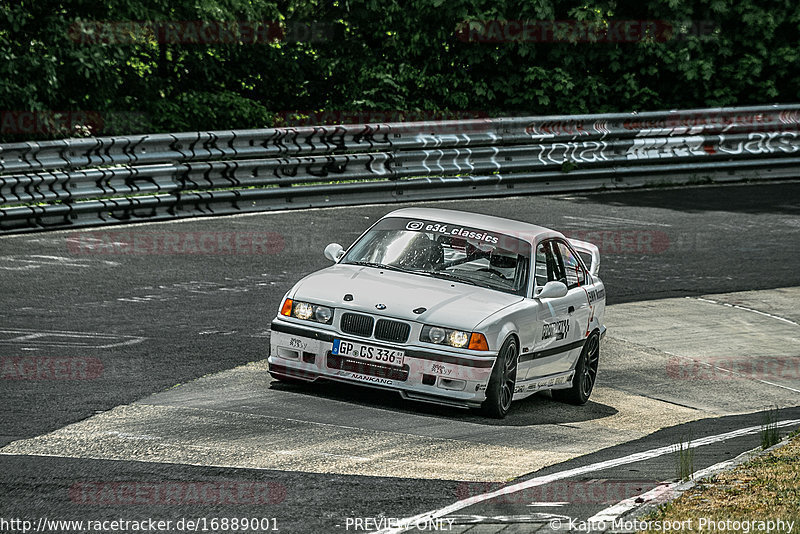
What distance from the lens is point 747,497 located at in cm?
691

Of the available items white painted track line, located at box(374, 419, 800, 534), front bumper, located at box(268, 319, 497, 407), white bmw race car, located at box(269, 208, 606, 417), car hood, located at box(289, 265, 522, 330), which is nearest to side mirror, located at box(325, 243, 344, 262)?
white bmw race car, located at box(269, 208, 606, 417)

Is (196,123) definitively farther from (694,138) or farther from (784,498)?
(784,498)

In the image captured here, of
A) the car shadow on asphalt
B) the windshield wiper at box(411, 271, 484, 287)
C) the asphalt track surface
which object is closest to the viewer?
the asphalt track surface

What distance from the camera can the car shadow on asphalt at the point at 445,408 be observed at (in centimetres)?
952

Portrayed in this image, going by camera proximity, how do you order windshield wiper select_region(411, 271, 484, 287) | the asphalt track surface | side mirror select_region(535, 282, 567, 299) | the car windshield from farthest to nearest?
the car windshield < windshield wiper select_region(411, 271, 484, 287) < side mirror select_region(535, 282, 567, 299) < the asphalt track surface

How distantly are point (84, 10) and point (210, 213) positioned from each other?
527 cm

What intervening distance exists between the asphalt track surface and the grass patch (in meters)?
0.44

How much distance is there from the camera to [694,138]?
23656mm

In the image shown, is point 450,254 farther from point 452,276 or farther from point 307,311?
point 307,311

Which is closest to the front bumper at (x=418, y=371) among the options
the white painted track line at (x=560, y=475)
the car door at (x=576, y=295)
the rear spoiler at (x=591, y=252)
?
the white painted track line at (x=560, y=475)

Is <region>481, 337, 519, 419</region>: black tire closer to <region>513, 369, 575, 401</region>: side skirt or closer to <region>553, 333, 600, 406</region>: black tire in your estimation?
<region>513, 369, 575, 401</region>: side skirt

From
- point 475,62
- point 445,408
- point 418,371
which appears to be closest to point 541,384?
point 445,408

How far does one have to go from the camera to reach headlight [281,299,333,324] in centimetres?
955

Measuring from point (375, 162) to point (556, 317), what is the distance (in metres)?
10.2
